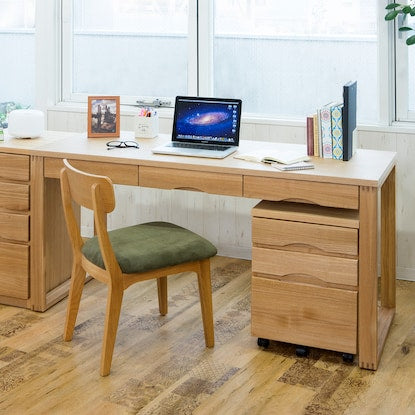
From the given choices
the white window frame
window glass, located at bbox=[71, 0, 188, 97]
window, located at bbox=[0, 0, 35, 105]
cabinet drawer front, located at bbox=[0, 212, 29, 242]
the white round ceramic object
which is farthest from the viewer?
window, located at bbox=[0, 0, 35, 105]

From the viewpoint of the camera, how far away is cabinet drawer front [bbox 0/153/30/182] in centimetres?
334

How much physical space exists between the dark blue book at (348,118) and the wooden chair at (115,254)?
65cm

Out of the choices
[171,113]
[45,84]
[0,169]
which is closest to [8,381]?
[0,169]

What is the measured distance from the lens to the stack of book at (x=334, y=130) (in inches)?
120

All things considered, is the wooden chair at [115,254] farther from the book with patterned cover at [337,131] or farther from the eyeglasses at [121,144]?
the book with patterned cover at [337,131]

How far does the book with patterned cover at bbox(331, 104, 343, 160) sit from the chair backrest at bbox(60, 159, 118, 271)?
917 millimetres

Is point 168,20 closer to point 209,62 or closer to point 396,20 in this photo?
point 209,62

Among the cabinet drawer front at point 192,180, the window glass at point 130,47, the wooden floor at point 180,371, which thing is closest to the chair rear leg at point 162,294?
the wooden floor at point 180,371

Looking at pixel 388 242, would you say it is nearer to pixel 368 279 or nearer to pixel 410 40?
pixel 368 279

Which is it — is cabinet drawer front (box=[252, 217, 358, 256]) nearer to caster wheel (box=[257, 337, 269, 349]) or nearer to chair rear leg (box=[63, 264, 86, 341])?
caster wheel (box=[257, 337, 269, 349])

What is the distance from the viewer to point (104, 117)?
3.56m

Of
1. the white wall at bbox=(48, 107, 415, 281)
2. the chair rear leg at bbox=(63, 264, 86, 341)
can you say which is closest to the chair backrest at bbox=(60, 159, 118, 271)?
the chair rear leg at bbox=(63, 264, 86, 341)

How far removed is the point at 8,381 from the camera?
2.75 meters

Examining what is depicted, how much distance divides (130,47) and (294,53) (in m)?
0.94
